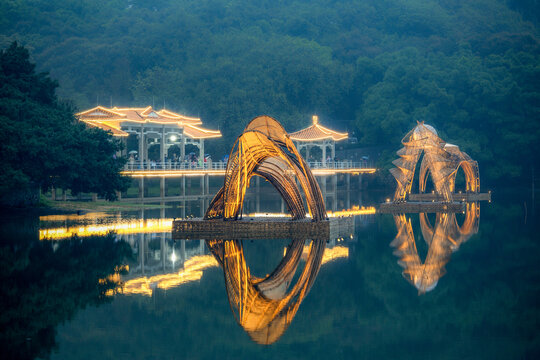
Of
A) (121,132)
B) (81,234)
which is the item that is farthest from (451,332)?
(121,132)

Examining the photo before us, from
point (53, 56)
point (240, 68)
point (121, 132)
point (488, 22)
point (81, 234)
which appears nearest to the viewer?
point (81, 234)

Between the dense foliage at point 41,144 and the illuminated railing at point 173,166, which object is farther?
the illuminated railing at point 173,166

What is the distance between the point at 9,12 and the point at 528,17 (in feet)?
216

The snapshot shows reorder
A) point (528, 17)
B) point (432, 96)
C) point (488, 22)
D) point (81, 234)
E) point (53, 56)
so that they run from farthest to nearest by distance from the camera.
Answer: point (528, 17)
point (488, 22)
point (53, 56)
point (432, 96)
point (81, 234)

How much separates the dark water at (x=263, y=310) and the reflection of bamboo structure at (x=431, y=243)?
0.28 ft

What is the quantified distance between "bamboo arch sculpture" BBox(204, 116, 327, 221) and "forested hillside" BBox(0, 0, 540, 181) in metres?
37.7

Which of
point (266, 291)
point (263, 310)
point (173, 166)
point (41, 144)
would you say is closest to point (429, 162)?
point (41, 144)

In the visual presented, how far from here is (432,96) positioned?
63.0 metres

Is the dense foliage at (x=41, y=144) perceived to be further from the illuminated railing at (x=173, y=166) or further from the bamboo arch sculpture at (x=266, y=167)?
the bamboo arch sculpture at (x=266, y=167)

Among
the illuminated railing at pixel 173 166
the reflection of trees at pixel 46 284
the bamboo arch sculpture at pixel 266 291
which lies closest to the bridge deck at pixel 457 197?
the illuminated railing at pixel 173 166

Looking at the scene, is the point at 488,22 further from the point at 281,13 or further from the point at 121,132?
the point at 121,132

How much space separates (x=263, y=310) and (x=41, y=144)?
69.5 feet

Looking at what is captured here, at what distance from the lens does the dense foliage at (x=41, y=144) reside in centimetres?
2984

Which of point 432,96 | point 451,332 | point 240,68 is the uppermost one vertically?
point 240,68
